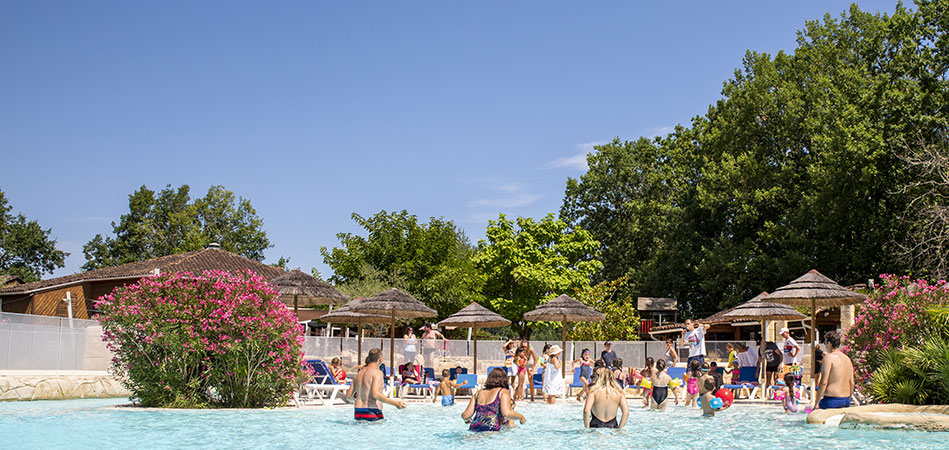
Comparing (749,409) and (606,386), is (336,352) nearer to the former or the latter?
(749,409)

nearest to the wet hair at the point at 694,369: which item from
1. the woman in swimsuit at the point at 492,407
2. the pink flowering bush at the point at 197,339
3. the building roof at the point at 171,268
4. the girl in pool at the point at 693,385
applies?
the girl in pool at the point at 693,385

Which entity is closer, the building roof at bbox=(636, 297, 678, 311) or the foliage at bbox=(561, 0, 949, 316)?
the foliage at bbox=(561, 0, 949, 316)

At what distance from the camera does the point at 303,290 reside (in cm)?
1938

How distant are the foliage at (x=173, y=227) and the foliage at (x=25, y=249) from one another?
4.57 meters

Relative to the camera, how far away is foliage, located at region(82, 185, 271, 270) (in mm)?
61125

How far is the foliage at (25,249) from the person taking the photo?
6266 centimetres

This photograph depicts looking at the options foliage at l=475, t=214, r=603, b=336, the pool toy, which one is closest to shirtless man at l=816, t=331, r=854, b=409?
the pool toy

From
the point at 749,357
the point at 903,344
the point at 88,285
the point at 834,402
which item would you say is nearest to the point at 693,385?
the point at 903,344

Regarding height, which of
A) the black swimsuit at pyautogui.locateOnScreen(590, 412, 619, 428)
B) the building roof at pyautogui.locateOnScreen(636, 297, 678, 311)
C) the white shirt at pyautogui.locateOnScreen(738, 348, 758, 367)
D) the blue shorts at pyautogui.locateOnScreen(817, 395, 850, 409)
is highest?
the building roof at pyautogui.locateOnScreen(636, 297, 678, 311)

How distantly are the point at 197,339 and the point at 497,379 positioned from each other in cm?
596

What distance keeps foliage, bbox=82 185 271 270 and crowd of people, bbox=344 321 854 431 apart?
144 ft

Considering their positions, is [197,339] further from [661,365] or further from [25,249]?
[25,249]

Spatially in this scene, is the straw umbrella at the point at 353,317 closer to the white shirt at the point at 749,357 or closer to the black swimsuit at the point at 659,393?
the black swimsuit at the point at 659,393

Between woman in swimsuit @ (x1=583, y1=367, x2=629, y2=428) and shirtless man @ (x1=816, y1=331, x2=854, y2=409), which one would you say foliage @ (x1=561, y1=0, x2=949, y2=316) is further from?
woman in swimsuit @ (x1=583, y1=367, x2=629, y2=428)
